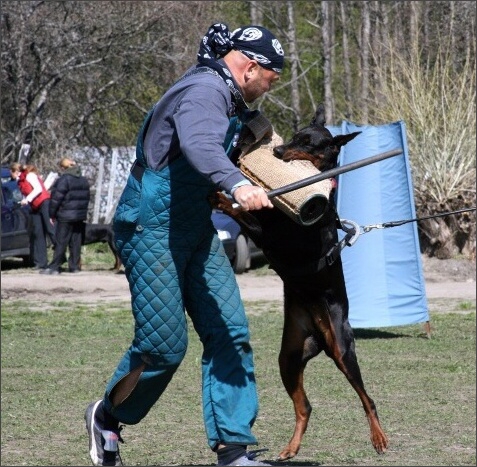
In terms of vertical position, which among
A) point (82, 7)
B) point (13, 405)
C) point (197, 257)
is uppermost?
point (82, 7)

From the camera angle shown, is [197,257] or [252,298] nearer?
[197,257]

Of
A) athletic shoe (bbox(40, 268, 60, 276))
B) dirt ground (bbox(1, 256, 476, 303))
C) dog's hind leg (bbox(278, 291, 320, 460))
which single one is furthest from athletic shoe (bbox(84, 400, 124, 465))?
athletic shoe (bbox(40, 268, 60, 276))

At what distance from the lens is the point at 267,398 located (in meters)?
8.17

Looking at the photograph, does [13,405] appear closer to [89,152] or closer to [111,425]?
[111,425]

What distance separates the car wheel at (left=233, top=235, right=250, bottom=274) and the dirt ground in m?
0.14

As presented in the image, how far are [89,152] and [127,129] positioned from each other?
46.9 inches

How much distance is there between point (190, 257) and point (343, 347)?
0.93 meters

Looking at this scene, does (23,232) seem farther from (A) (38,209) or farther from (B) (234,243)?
(B) (234,243)

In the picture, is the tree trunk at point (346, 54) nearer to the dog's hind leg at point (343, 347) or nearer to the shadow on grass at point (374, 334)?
the shadow on grass at point (374, 334)

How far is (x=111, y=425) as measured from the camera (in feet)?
17.2

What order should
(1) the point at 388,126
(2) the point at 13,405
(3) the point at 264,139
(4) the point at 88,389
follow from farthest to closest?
1. (1) the point at 388,126
2. (4) the point at 88,389
3. (2) the point at 13,405
4. (3) the point at 264,139

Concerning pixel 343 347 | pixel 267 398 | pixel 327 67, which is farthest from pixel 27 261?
pixel 343 347

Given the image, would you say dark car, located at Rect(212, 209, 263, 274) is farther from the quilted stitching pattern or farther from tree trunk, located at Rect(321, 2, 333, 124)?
the quilted stitching pattern

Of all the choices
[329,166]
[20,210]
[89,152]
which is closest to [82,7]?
[89,152]
